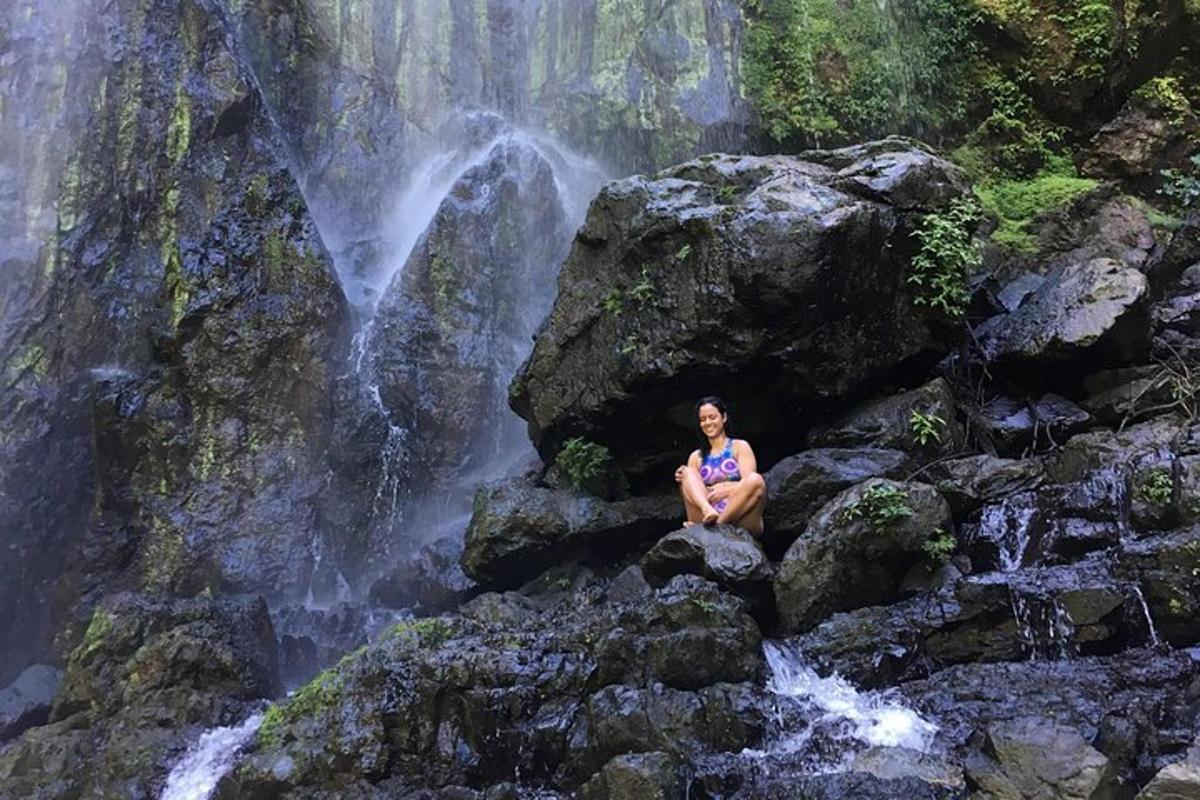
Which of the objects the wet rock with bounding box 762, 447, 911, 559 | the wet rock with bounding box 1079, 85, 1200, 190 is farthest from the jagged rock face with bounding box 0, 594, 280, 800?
the wet rock with bounding box 1079, 85, 1200, 190

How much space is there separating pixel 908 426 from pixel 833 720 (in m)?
3.89

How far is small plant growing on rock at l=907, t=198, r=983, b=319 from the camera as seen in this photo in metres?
9.62

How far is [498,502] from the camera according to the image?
1025 centimetres

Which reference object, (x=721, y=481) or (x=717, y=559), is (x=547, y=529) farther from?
(x=717, y=559)

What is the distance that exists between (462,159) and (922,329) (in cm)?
964

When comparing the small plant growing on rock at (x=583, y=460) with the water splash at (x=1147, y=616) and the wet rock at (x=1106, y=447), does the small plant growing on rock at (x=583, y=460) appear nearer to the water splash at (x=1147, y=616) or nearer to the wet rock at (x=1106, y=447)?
the wet rock at (x=1106, y=447)

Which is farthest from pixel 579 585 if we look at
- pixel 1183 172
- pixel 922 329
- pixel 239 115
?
pixel 1183 172

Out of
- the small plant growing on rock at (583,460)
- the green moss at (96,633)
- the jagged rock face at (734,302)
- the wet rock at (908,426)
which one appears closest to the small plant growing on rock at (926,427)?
the wet rock at (908,426)

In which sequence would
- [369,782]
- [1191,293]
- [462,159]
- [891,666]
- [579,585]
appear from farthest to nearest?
[462,159], [1191,293], [579,585], [891,666], [369,782]

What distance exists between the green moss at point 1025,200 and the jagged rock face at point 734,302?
328 centimetres

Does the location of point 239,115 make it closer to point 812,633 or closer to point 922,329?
point 922,329

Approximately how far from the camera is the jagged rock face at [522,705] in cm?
630

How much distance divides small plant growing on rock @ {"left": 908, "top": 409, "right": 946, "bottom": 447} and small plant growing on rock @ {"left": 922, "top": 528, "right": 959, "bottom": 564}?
166cm

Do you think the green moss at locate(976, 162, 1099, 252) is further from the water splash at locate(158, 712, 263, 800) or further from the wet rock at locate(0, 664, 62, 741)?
the wet rock at locate(0, 664, 62, 741)
